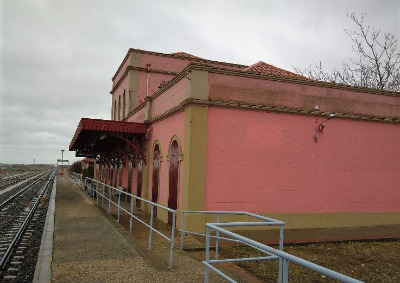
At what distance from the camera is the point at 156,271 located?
230 inches

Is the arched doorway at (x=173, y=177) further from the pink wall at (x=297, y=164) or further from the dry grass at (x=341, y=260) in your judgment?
the dry grass at (x=341, y=260)

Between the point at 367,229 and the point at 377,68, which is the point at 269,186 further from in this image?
the point at 377,68

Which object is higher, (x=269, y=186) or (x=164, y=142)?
(x=164, y=142)

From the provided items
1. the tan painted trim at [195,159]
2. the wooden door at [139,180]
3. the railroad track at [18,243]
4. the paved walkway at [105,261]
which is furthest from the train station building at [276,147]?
the railroad track at [18,243]

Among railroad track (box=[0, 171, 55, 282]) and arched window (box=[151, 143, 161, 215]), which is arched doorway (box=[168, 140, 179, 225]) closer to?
arched window (box=[151, 143, 161, 215])

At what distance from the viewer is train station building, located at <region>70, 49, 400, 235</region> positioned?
9.82m

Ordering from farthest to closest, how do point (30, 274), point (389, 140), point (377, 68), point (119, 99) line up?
point (377, 68) < point (119, 99) < point (389, 140) < point (30, 274)

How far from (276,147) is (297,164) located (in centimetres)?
89

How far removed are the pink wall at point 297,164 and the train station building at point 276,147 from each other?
30mm

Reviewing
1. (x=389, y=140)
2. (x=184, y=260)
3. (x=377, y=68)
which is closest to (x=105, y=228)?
(x=184, y=260)

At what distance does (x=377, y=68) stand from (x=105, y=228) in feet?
74.6

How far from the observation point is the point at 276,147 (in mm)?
10508

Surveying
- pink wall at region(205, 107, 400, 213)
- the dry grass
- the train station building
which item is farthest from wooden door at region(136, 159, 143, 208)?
the dry grass

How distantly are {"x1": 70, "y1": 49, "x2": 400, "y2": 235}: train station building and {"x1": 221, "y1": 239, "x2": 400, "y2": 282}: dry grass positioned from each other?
149cm
